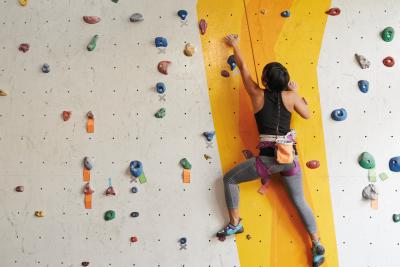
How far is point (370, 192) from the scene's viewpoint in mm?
1914

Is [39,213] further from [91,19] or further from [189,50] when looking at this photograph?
[189,50]

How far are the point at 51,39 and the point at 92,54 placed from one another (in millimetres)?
264

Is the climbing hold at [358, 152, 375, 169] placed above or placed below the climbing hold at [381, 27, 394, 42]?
below

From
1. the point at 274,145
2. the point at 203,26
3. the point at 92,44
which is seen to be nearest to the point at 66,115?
the point at 92,44

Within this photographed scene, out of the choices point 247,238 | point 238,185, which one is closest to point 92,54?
point 238,185

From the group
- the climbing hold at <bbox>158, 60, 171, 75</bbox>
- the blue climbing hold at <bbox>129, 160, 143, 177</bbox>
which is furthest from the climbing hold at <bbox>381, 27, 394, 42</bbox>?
the blue climbing hold at <bbox>129, 160, 143, 177</bbox>

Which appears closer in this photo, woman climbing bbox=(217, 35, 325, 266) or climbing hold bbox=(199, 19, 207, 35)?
woman climbing bbox=(217, 35, 325, 266)

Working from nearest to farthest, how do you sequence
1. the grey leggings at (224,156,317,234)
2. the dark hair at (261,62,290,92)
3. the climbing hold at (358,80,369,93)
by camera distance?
1. the dark hair at (261,62,290,92)
2. the grey leggings at (224,156,317,234)
3. the climbing hold at (358,80,369,93)

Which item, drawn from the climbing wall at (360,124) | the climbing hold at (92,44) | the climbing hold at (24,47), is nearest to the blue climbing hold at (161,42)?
the climbing hold at (92,44)

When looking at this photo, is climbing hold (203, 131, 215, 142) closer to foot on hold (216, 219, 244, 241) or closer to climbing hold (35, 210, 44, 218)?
foot on hold (216, 219, 244, 241)

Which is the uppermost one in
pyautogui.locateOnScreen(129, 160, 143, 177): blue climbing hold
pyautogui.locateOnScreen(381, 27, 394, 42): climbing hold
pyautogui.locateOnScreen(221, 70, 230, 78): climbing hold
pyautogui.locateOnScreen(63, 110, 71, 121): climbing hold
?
pyautogui.locateOnScreen(381, 27, 394, 42): climbing hold

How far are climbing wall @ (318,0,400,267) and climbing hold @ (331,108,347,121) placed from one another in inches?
0.9

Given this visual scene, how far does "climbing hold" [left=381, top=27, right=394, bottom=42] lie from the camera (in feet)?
6.46

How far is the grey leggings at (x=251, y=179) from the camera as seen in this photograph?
1.84 meters
